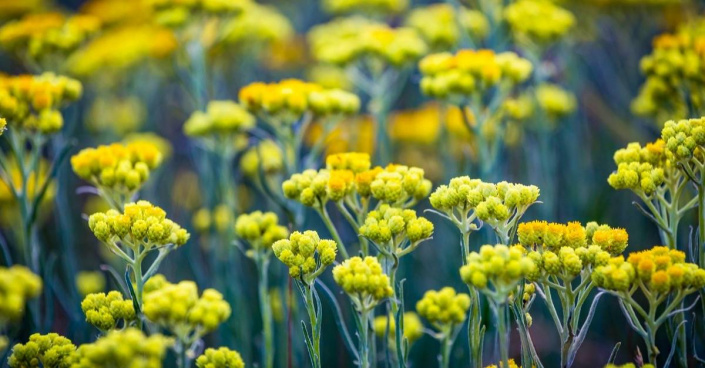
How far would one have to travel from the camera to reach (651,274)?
1409mm

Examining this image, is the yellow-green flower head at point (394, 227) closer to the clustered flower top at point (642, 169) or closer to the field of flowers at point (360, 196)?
the field of flowers at point (360, 196)

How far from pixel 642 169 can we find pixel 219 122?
179 cm

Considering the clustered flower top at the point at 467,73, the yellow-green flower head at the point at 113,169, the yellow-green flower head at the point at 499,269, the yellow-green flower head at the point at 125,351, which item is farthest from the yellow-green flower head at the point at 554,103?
the yellow-green flower head at the point at 125,351

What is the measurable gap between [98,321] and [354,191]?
2.70ft

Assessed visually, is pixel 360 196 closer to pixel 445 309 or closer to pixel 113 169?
pixel 445 309

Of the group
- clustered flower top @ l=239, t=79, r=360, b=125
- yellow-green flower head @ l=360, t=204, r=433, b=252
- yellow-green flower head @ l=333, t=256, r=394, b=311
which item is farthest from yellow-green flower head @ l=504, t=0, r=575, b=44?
yellow-green flower head @ l=333, t=256, r=394, b=311

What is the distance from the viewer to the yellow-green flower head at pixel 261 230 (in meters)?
1.92

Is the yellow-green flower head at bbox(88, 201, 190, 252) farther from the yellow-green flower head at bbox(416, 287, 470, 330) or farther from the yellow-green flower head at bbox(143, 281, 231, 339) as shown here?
the yellow-green flower head at bbox(416, 287, 470, 330)

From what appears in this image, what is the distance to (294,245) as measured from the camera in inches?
63.1

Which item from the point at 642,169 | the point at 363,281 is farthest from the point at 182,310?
the point at 642,169

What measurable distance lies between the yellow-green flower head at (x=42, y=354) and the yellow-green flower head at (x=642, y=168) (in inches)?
64.1

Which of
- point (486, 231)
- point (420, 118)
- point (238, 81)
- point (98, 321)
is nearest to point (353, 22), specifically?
point (420, 118)

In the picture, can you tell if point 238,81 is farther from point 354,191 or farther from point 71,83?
point 354,191

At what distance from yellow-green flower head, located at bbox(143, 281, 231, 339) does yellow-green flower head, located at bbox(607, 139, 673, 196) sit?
4.00 feet
